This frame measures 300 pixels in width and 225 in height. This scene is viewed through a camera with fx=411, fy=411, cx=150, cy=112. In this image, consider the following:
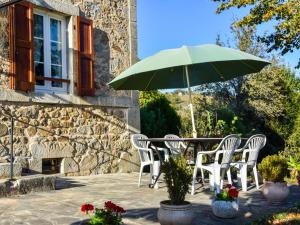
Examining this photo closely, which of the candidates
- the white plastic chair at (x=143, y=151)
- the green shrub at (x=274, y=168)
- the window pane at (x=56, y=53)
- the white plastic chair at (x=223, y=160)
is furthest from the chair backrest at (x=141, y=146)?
the window pane at (x=56, y=53)

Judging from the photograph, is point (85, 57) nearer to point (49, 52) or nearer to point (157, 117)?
point (49, 52)

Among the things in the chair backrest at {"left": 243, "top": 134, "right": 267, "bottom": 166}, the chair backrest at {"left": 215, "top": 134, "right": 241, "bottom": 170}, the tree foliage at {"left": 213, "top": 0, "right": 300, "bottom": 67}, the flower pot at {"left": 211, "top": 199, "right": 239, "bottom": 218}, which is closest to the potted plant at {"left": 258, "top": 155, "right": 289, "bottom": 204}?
the chair backrest at {"left": 215, "top": 134, "right": 241, "bottom": 170}

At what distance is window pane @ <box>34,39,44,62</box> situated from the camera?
25.5ft

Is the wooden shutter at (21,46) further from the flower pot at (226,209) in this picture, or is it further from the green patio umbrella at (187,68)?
the flower pot at (226,209)

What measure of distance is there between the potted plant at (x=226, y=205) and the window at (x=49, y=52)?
458 centimetres

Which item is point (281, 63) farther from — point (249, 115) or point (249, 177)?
point (249, 177)

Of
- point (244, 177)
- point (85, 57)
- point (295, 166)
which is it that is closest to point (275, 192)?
point (244, 177)

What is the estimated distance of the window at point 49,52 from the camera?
25.6ft

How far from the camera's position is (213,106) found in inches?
570

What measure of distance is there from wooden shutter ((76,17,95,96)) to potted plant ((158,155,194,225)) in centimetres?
477

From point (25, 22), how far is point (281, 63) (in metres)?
10.5

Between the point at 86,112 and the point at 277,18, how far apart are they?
5212 millimetres

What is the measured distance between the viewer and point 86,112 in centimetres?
845

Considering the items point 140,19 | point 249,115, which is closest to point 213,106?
point 249,115
